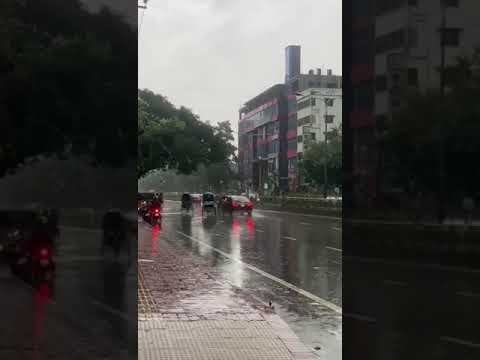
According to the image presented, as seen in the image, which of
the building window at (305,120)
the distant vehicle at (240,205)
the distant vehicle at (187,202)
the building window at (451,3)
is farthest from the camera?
the building window at (305,120)

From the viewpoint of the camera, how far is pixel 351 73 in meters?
7.34

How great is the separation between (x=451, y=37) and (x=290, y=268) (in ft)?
39.2

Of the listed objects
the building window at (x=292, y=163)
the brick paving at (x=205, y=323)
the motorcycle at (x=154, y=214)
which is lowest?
the brick paving at (x=205, y=323)

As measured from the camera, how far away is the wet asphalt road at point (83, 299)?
30.6ft

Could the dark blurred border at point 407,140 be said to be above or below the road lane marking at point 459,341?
above

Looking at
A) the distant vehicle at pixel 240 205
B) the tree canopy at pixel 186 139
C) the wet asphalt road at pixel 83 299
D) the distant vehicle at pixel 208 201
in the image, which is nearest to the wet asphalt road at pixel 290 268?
the wet asphalt road at pixel 83 299

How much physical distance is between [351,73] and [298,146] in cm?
8572

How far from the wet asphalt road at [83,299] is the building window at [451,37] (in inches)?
202

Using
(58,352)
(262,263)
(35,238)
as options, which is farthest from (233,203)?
(58,352)

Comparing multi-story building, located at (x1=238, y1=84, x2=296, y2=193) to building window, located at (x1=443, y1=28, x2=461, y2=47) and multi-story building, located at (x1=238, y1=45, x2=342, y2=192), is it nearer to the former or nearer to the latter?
multi-story building, located at (x1=238, y1=45, x2=342, y2=192)

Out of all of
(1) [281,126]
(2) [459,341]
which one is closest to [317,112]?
(1) [281,126]

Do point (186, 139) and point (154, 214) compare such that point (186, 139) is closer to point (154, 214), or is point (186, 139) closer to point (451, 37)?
point (154, 214)

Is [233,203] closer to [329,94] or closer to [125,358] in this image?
[329,94]

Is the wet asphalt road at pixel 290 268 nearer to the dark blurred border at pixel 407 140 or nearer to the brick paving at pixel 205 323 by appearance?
the brick paving at pixel 205 323
